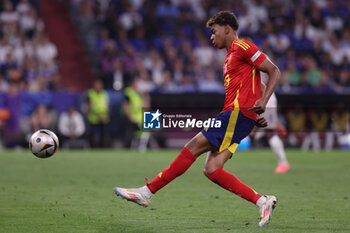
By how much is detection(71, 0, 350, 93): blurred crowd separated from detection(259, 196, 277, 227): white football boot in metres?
12.8

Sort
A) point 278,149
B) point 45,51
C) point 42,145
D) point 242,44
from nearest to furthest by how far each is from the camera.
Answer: point 242,44 < point 42,145 < point 278,149 < point 45,51

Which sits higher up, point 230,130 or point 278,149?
point 230,130

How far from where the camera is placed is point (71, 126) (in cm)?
1788

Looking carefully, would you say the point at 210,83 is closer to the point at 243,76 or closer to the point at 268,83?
the point at 243,76

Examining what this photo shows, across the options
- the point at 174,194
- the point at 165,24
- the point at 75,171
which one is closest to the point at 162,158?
the point at 75,171

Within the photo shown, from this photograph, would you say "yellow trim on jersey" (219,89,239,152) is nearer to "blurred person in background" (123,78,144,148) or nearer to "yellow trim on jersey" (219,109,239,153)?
"yellow trim on jersey" (219,109,239,153)

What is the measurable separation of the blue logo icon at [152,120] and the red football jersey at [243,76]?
0.72m

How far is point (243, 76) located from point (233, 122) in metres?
0.45

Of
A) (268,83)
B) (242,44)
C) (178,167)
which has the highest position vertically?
(242,44)

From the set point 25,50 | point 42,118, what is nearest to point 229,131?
point 42,118

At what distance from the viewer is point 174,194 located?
8.40 metres

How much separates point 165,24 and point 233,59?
16.7 metres

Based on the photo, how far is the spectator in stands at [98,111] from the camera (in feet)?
59.4

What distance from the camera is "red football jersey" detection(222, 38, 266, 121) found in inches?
226
